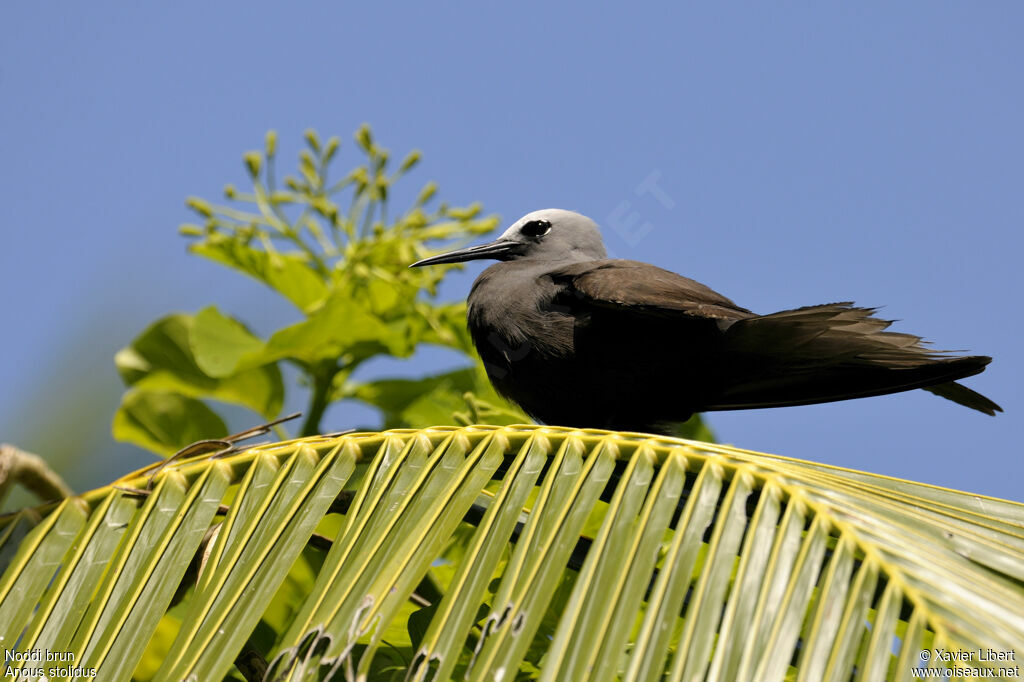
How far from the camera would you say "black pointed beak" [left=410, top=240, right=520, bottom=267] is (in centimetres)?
371

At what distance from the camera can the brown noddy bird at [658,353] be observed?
276 centimetres

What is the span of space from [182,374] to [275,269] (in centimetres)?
52

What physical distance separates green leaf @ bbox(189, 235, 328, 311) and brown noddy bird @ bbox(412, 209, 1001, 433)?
0.74 metres

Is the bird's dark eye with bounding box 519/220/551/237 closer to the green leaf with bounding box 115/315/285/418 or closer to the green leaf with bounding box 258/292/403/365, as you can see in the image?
the green leaf with bounding box 258/292/403/365

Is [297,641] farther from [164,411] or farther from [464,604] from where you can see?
[164,411]

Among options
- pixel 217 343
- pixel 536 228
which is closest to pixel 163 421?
pixel 217 343

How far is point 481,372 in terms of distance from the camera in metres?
3.80

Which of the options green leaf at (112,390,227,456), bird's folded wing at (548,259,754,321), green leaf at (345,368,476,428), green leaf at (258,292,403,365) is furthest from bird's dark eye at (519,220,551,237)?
green leaf at (112,390,227,456)

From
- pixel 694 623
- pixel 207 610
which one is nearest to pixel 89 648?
pixel 207 610

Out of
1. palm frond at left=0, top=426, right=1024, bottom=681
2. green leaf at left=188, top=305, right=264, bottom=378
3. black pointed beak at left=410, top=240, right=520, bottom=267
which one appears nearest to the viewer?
palm frond at left=0, top=426, right=1024, bottom=681

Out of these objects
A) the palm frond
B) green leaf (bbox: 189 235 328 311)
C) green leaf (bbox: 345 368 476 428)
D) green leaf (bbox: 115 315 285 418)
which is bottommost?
the palm frond

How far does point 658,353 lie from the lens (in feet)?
10.00

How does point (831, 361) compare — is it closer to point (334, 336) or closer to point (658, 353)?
point (658, 353)

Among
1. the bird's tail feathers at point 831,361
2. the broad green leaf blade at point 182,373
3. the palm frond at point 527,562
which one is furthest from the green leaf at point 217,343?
the bird's tail feathers at point 831,361
